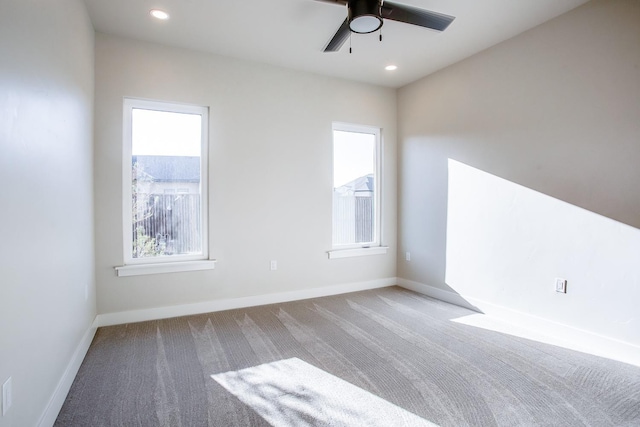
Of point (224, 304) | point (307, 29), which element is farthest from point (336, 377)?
point (307, 29)

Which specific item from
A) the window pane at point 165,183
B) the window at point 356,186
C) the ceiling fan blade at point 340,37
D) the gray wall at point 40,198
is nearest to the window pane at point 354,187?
the window at point 356,186

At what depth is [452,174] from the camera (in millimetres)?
3795

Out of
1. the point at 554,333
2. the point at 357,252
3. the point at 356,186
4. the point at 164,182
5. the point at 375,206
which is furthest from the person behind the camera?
the point at 375,206

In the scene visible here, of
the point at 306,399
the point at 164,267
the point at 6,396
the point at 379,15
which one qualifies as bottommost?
the point at 306,399

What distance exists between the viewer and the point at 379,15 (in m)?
2.14

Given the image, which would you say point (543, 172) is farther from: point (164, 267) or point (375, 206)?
point (164, 267)

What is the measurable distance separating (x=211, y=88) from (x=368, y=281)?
10.1ft

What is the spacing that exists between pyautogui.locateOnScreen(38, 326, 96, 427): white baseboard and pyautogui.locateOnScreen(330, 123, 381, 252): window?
272cm

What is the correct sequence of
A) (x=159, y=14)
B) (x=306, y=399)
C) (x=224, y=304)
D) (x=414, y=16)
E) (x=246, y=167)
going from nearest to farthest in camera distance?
(x=306, y=399)
(x=414, y=16)
(x=159, y=14)
(x=224, y=304)
(x=246, y=167)

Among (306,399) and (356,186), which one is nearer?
(306,399)

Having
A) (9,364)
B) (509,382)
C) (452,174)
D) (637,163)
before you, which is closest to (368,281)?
(452,174)

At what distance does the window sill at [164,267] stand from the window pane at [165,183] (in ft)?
0.51

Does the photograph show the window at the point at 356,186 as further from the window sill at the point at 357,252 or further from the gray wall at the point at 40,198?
the gray wall at the point at 40,198

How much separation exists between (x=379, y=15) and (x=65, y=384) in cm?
306
